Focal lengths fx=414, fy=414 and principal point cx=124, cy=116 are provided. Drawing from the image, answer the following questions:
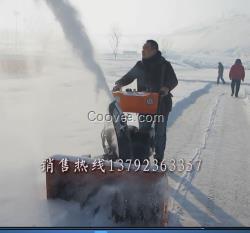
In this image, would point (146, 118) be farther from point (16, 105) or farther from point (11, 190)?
point (16, 105)

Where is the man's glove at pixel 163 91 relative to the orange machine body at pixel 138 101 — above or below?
above

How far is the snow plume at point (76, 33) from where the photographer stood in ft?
15.1

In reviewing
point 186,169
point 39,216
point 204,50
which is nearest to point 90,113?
point 186,169

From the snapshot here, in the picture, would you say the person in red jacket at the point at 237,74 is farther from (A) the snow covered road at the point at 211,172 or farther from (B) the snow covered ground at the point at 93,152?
(A) the snow covered road at the point at 211,172

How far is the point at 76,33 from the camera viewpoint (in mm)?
4801

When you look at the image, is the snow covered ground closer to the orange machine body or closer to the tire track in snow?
the tire track in snow

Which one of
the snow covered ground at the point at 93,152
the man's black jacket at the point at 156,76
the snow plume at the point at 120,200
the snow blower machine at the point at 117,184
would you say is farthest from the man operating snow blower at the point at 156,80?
the snow plume at the point at 120,200

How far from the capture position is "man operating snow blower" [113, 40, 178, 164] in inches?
172

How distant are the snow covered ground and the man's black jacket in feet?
3.12

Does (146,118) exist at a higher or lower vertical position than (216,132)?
higher

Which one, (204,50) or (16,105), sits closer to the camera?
(16,105)

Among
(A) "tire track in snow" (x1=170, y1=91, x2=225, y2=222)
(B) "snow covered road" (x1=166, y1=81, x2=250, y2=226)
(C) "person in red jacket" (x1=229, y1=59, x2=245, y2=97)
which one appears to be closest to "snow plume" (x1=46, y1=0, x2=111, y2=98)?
(A) "tire track in snow" (x1=170, y1=91, x2=225, y2=222)

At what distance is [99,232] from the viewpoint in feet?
10.1

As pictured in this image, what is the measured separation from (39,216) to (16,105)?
246 inches
